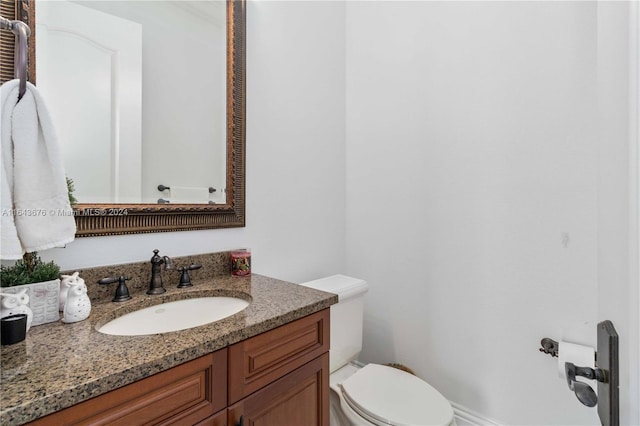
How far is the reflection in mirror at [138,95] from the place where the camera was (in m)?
0.94

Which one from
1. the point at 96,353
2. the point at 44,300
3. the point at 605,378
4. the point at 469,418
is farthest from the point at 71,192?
the point at 469,418

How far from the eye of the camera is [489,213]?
1.41m

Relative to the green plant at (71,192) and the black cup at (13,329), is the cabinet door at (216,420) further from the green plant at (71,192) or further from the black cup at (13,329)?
the green plant at (71,192)

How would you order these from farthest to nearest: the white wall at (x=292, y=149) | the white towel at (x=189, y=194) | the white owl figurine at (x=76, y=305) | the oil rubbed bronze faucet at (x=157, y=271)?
the white wall at (x=292, y=149) → the white towel at (x=189, y=194) → the oil rubbed bronze faucet at (x=157, y=271) → the white owl figurine at (x=76, y=305)

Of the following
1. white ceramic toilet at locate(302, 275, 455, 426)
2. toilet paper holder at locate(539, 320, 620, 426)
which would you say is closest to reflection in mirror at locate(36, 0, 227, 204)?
white ceramic toilet at locate(302, 275, 455, 426)

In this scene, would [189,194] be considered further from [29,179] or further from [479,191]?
[479,191]

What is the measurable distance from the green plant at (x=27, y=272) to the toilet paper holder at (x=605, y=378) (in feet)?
3.80

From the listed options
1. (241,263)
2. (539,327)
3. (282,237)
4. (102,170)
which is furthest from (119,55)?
(539,327)

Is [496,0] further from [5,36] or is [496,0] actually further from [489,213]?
[5,36]

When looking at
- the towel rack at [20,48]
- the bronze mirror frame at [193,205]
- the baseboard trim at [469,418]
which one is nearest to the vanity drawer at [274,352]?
the bronze mirror frame at [193,205]

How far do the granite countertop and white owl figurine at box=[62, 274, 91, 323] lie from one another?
2 cm

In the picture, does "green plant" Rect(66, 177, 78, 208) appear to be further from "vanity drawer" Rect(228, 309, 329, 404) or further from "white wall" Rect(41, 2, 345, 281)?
"vanity drawer" Rect(228, 309, 329, 404)

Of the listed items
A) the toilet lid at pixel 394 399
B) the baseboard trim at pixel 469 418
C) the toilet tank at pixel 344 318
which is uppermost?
the toilet tank at pixel 344 318

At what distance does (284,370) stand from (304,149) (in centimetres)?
115
